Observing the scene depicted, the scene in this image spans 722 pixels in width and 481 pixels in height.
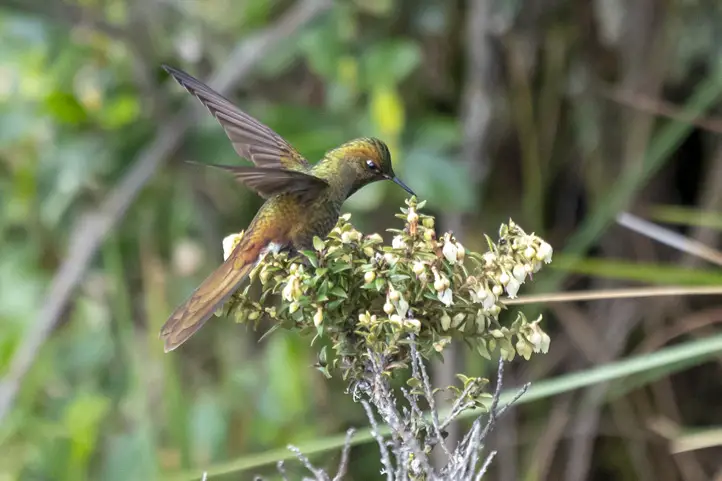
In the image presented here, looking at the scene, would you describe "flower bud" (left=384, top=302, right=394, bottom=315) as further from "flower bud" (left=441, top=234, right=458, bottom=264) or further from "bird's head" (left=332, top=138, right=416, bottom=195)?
"bird's head" (left=332, top=138, right=416, bottom=195)

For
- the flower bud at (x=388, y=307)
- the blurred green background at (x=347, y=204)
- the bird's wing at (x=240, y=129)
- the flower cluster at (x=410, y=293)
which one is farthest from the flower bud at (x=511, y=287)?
the blurred green background at (x=347, y=204)

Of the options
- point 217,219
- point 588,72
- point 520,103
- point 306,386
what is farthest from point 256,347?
point 588,72

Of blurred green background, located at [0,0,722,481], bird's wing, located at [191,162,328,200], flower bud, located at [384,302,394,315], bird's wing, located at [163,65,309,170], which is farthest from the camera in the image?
blurred green background, located at [0,0,722,481]

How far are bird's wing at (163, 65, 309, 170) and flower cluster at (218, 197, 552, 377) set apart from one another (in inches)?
11.5

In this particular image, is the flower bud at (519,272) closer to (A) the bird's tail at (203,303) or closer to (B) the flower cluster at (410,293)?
(B) the flower cluster at (410,293)

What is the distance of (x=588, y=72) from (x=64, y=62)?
125 centimetres

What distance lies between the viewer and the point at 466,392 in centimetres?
73

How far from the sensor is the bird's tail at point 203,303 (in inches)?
34.2

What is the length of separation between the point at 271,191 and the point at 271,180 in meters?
0.04

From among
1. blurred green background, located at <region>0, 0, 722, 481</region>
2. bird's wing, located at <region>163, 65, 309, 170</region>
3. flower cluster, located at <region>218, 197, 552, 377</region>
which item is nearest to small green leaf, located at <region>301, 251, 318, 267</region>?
flower cluster, located at <region>218, 197, 552, 377</region>

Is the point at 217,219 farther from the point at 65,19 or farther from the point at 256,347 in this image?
the point at 65,19

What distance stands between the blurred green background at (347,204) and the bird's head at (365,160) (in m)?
0.52

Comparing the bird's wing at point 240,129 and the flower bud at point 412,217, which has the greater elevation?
the bird's wing at point 240,129

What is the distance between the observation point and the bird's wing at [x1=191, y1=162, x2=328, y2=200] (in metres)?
0.83
